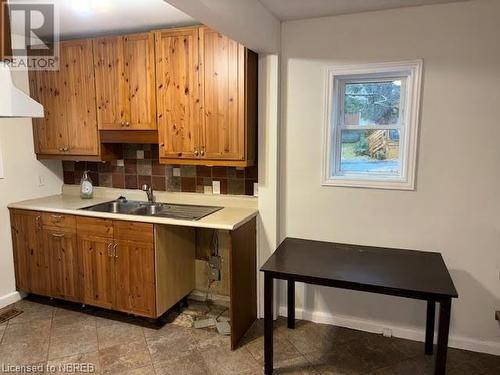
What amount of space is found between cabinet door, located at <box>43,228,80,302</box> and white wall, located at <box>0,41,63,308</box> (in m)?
0.44

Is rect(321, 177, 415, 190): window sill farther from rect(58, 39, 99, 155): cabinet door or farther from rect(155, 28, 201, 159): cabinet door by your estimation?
rect(58, 39, 99, 155): cabinet door

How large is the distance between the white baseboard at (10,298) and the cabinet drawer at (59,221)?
0.77 metres

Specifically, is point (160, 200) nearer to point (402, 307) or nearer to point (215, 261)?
point (215, 261)

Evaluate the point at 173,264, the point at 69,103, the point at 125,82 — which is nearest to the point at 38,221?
the point at 69,103

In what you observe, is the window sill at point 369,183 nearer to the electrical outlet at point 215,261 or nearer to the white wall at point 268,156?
the white wall at point 268,156

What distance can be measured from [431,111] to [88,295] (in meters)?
2.91

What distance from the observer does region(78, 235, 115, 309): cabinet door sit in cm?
283

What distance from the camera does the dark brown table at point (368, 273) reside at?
1857mm

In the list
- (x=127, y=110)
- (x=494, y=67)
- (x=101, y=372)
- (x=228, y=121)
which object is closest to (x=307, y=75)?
(x=228, y=121)

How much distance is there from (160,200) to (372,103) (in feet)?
6.46

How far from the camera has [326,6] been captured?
2.35 metres

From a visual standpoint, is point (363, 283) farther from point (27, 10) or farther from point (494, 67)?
point (27, 10)

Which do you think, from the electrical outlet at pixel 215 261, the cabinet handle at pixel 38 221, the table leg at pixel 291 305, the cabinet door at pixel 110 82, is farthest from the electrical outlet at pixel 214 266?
the cabinet handle at pixel 38 221

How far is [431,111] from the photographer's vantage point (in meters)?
2.40
